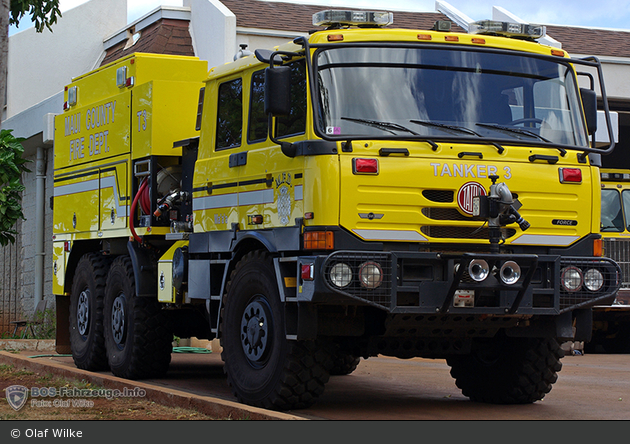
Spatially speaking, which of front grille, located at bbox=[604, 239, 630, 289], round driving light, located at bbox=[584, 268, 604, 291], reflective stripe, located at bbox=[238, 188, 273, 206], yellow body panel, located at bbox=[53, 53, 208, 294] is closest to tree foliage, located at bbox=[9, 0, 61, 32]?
yellow body panel, located at bbox=[53, 53, 208, 294]

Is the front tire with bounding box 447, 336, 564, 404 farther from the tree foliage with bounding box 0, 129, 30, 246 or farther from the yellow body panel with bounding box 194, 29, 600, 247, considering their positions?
the tree foliage with bounding box 0, 129, 30, 246

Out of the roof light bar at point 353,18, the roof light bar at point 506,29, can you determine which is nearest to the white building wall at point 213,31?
the roof light bar at point 353,18

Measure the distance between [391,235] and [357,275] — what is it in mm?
457

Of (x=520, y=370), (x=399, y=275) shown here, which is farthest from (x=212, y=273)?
(x=520, y=370)

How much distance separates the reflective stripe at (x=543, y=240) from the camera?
8.39 metres

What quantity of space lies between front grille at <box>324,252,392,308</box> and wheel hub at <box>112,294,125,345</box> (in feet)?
15.4

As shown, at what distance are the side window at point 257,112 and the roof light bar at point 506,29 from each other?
2.02 m

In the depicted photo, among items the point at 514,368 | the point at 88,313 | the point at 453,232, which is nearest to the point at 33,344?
the point at 88,313

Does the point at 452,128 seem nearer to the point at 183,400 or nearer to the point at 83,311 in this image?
the point at 183,400

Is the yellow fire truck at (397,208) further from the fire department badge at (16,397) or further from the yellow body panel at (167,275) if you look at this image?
the fire department badge at (16,397)

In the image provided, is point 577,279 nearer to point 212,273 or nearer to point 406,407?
point 406,407

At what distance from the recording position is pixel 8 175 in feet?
42.0

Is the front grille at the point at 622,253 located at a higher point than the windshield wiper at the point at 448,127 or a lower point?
lower

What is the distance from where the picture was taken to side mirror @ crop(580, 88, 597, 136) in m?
8.84
